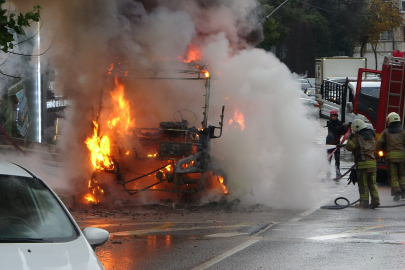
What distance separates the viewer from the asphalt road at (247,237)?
6418 mm

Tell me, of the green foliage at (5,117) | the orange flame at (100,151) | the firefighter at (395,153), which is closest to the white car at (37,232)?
the orange flame at (100,151)

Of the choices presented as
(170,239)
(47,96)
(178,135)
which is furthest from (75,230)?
(47,96)

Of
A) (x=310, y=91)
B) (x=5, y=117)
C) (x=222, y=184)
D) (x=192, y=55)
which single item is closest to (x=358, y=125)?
(x=222, y=184)

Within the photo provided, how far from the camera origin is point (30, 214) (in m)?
4.25

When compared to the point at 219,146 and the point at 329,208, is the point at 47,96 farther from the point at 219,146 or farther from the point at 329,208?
the point at 329,208

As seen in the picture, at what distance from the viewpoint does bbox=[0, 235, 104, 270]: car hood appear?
3457 mm

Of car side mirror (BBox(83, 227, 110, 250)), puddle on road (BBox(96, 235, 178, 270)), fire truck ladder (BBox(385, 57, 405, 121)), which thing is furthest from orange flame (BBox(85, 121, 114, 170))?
fire truck ladder (BBox(385, 57, 405, 121))

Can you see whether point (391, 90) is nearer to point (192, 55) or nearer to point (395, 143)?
point (395, 143)

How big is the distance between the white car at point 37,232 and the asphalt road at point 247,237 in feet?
6.62

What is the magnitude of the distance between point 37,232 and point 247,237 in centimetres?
404

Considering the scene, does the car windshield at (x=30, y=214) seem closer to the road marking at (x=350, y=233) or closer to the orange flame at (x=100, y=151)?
the road marking at (x=350, y=233)

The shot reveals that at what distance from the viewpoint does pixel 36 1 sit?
32.4 feet

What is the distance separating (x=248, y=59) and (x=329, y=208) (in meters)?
3.18

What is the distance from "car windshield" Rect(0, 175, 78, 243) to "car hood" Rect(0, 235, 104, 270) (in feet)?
0.41
